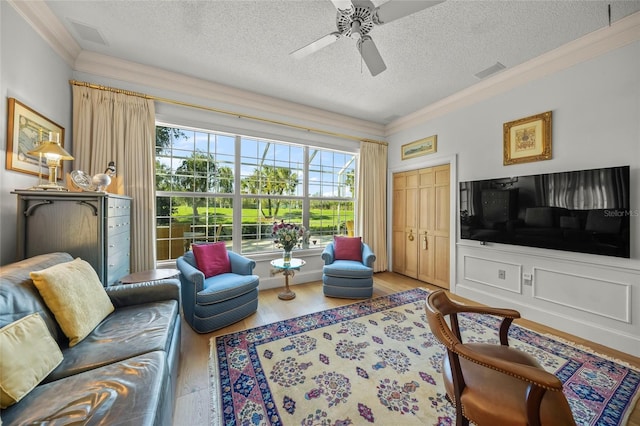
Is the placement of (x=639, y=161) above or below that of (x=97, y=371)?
above

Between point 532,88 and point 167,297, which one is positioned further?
point 532,88

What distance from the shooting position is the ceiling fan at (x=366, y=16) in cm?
159

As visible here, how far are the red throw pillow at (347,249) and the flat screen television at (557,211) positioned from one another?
5.27ft

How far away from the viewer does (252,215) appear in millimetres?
3762

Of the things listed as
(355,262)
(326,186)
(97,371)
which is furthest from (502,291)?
(97,371)

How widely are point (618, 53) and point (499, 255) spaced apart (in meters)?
2.27

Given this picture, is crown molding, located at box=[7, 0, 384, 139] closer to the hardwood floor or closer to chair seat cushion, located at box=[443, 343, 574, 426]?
the hardwood floor

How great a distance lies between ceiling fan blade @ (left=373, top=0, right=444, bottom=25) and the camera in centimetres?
156

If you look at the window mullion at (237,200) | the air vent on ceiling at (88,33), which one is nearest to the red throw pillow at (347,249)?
the window mullion at (237,200)

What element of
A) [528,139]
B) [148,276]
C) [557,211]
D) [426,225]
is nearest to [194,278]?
[148,276]

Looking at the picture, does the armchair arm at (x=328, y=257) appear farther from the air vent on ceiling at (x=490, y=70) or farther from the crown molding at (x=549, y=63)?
the air vent on ceiling at (x=490, y=70)

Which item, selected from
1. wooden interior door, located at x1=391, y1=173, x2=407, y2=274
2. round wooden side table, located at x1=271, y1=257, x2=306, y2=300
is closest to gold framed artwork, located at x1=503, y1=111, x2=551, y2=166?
wooden interior door, located at x1=391, y1=173, x2=407, y2=274

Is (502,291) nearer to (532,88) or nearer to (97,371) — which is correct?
(532,88)

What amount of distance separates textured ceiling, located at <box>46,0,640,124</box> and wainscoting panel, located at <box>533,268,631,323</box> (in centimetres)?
242
